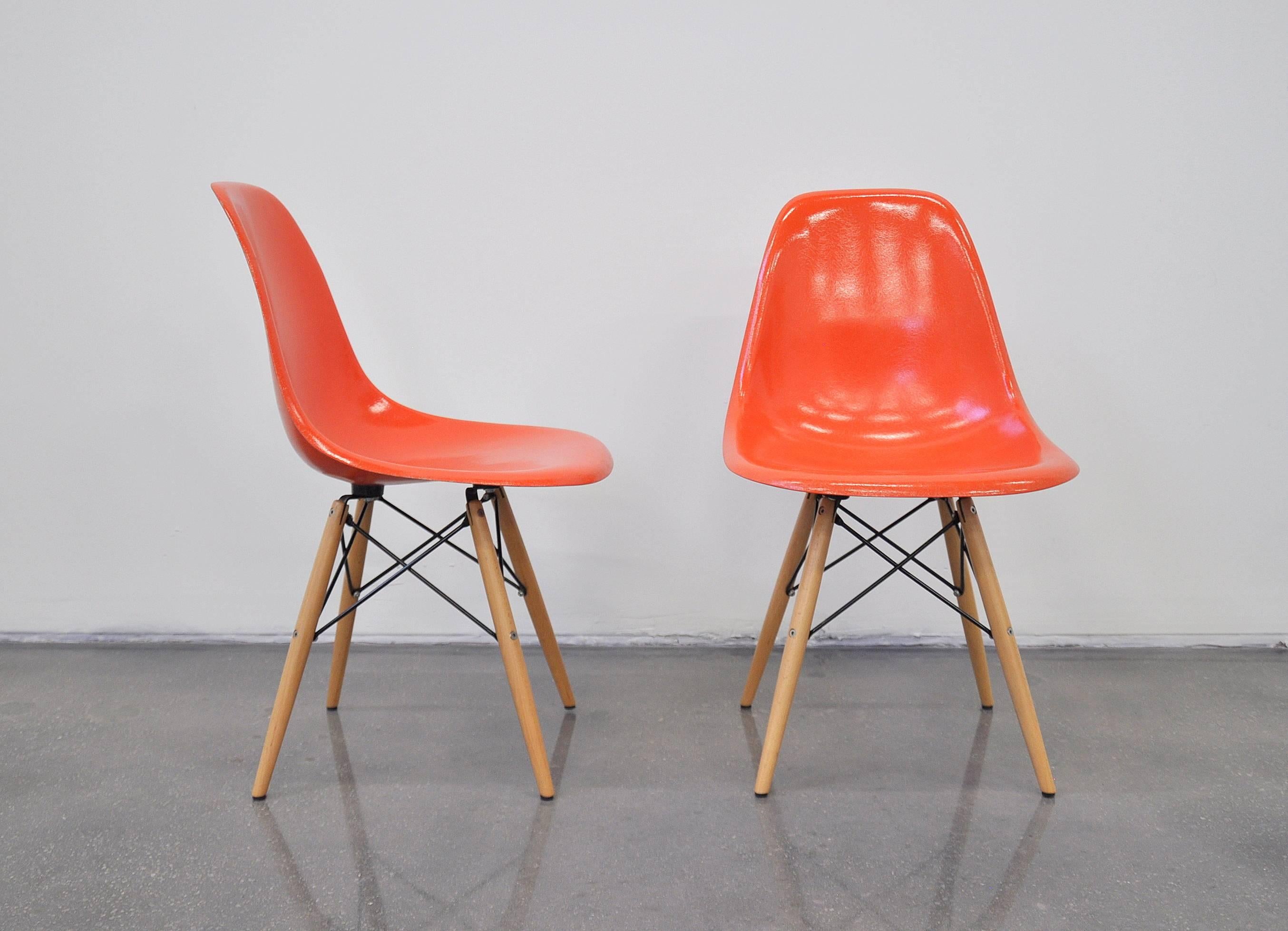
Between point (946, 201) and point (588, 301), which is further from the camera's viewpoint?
point (588, 301)

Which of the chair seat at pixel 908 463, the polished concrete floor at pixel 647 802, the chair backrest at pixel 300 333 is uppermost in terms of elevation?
the chair backrest at pixel 300 333

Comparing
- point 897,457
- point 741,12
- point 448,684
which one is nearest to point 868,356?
point 897,457

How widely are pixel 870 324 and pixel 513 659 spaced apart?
88 cm

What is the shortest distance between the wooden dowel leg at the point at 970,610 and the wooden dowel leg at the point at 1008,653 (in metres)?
0.19

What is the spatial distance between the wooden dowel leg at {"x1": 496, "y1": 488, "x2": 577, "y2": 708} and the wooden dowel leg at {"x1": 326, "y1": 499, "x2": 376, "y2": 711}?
0.21 m

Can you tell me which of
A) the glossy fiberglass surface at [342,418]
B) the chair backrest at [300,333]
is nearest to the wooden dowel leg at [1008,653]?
the glossy fiberglass surface at [342,418]

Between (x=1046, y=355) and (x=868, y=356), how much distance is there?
550mm

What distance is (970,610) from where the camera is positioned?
1589 mm

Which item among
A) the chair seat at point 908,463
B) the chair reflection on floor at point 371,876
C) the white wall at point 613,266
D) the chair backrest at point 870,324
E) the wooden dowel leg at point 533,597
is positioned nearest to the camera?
the chair reflection on floor at point 371,876

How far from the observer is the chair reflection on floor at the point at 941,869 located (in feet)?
3.43

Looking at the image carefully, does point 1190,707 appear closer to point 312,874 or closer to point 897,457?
A: point 897,457

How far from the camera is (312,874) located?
3.73 ft

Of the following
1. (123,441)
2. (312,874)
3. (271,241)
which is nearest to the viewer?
(312,874)

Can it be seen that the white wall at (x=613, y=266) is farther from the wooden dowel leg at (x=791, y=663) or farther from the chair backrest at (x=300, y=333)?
the wooden dowel leg at (x=791, y=663)
